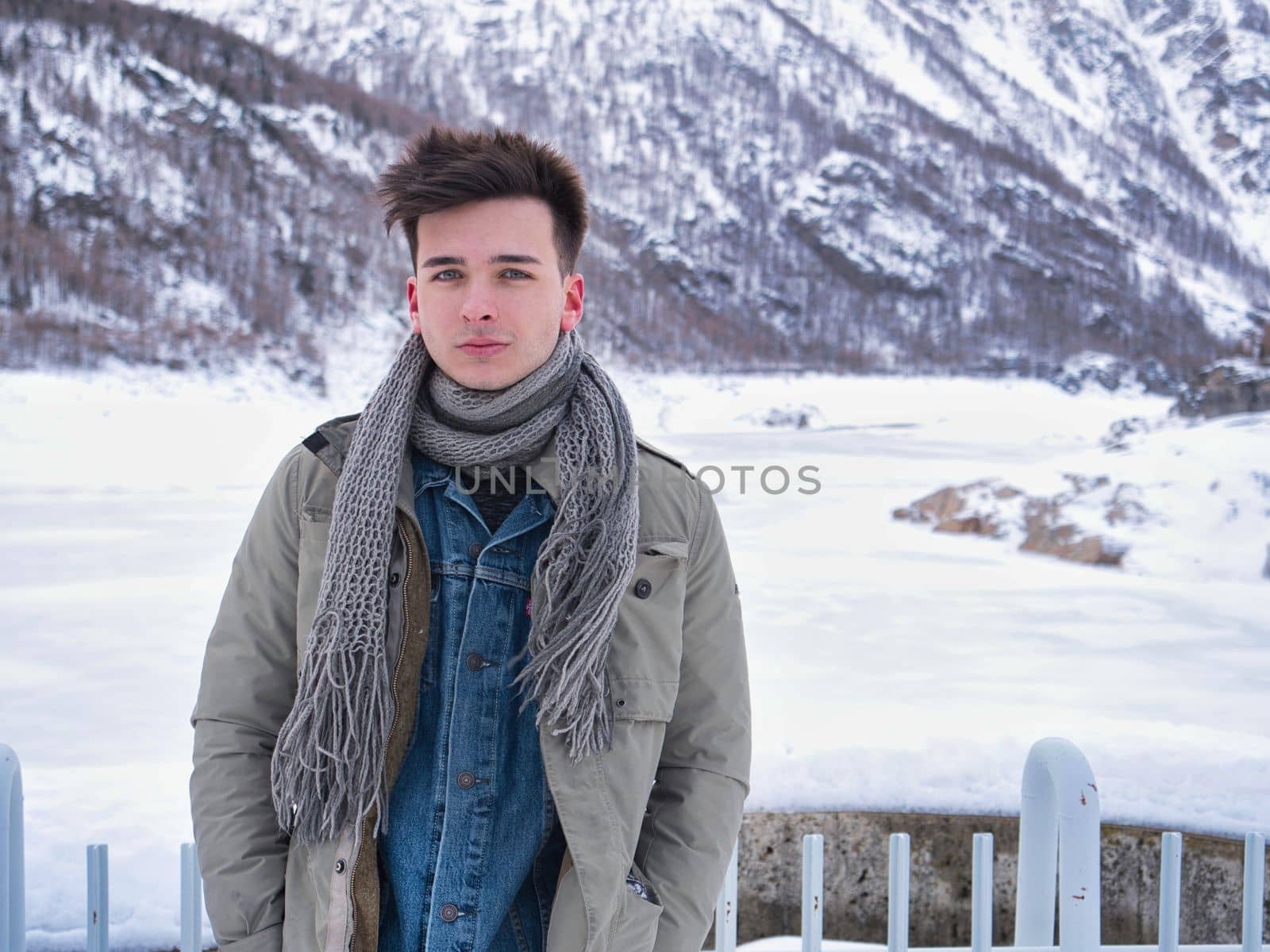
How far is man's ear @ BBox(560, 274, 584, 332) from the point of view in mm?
917

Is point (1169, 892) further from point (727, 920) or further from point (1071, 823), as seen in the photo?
A: point (727, 920)

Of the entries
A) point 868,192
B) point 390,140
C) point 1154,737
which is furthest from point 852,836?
point 868,192

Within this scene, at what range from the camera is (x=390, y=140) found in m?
31.4

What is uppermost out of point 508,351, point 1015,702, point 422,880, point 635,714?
point 508,351

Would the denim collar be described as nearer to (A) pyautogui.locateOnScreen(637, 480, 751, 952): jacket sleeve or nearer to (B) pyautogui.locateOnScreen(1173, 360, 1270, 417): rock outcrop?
(A) pyautogui.locateOnScreen(637, 480, 751, 952): jacket sleeve

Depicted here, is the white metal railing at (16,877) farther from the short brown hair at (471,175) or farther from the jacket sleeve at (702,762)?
the short brown hair at (471,175)

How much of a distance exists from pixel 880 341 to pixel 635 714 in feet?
100

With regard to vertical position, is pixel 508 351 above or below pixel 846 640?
above

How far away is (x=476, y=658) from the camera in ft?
2.67

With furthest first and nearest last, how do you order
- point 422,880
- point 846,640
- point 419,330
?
point 846,640, point 419,330, point 422,880

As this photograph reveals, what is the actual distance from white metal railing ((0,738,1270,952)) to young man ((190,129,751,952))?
0.45 meters

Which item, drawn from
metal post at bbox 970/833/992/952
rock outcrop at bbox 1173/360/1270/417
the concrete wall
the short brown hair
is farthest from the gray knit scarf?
rock outcrop at bbox 1173/360/1270/417

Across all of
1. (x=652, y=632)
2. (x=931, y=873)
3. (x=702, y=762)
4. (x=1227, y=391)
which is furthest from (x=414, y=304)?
(x=1227, y=391)

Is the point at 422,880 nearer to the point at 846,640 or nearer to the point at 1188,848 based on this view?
the point at 1188,848
